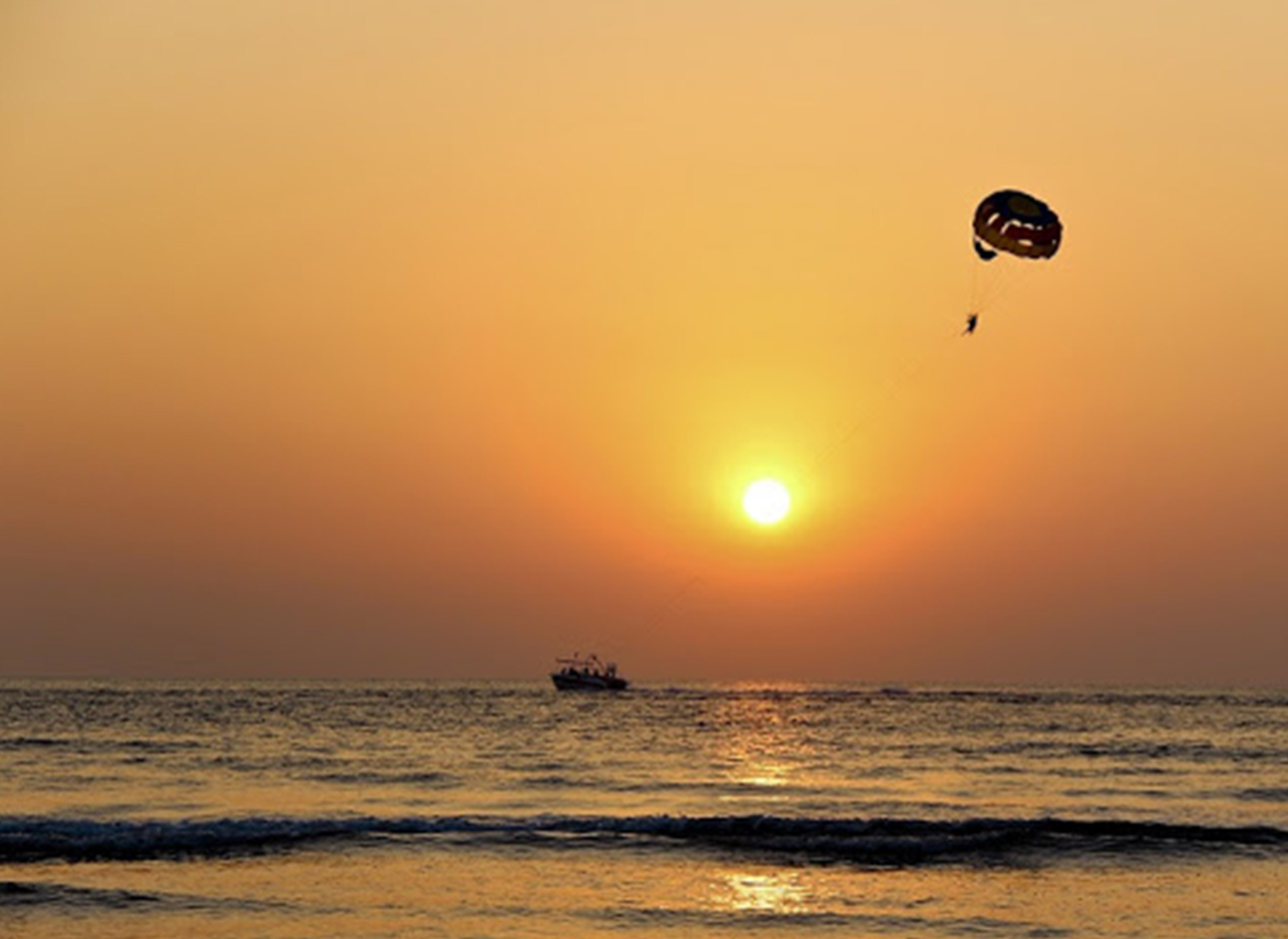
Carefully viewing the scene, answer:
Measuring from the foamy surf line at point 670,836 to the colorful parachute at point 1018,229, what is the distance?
1383 centimetres

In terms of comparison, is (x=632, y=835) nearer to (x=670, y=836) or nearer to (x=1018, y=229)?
(x=670, y=836)

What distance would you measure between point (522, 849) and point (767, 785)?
17762 millimetres

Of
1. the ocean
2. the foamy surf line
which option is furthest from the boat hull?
the foamy surf line

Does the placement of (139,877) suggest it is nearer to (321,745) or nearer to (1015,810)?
(1015,810)

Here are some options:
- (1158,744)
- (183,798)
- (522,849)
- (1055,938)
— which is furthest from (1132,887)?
(1158,744)

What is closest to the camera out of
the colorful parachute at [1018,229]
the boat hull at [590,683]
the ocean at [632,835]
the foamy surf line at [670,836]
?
the ocean at [632,835]

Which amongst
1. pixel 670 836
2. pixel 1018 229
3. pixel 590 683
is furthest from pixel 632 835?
pixel 590 683

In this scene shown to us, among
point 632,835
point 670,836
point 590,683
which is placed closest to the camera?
point 632,835

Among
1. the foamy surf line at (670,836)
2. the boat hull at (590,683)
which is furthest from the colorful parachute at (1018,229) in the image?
the boat hull at (590,683)

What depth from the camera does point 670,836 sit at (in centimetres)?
3962

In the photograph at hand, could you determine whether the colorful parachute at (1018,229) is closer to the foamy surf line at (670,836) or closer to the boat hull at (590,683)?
the foamy surf line at (670,836)

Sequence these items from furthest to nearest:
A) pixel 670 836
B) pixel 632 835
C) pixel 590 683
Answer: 1. pixel 590 683
2. pixel 670 836
3. pixel 632 835

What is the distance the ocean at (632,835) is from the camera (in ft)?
93.7

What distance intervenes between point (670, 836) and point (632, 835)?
34.6 inches
